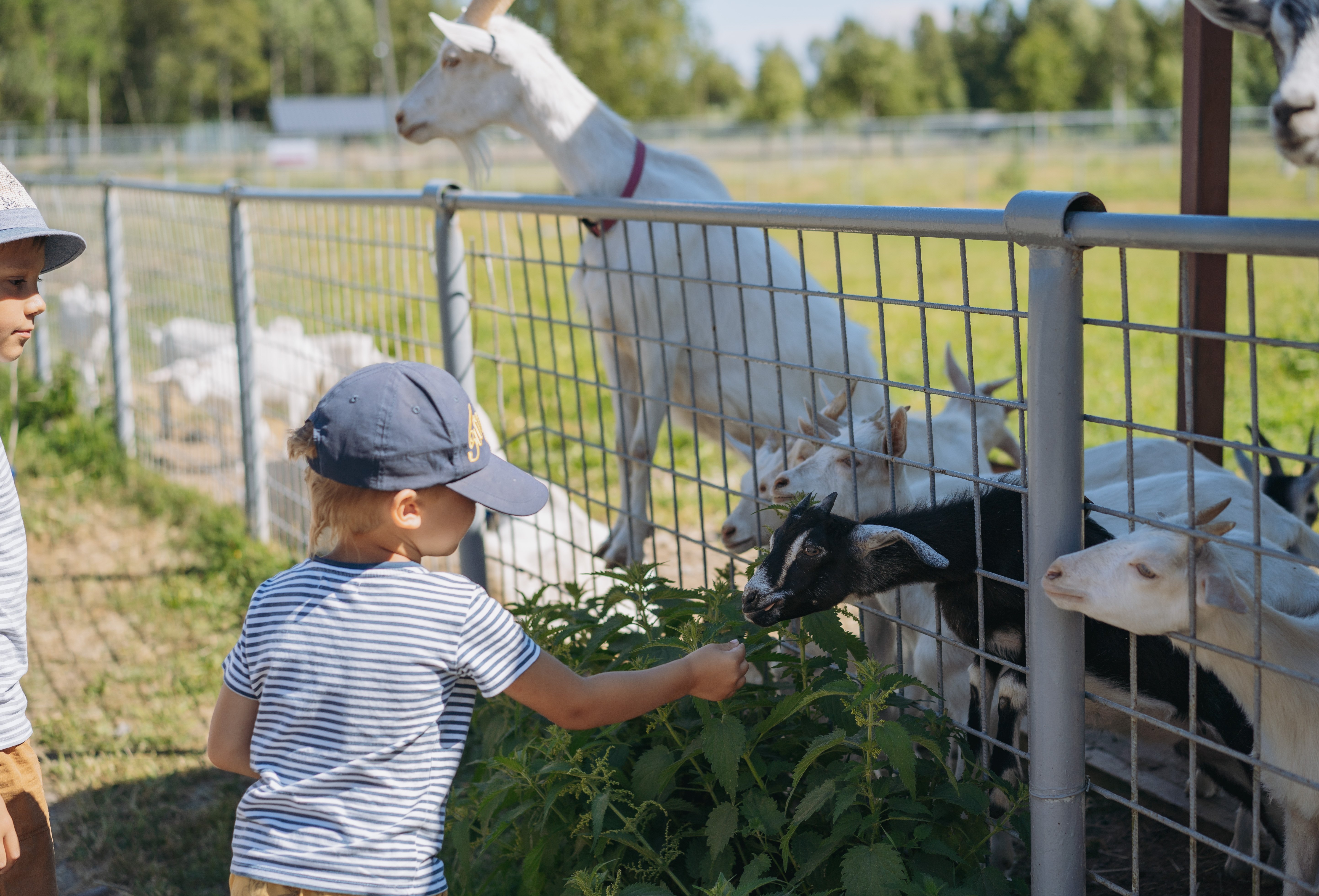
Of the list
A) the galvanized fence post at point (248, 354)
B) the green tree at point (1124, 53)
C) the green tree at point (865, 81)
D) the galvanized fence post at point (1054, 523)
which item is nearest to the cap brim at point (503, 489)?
the galvanized fence post at point (1054, 523)

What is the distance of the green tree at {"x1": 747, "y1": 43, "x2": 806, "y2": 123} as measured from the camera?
57438 millimetres

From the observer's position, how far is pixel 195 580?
550 cm

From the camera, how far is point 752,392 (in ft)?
11.1

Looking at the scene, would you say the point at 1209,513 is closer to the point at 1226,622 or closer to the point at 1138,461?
the point at 1226,622

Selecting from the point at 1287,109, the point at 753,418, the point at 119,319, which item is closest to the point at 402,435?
the point at 753,418

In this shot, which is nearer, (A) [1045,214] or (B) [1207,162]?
(A) [1045,214]

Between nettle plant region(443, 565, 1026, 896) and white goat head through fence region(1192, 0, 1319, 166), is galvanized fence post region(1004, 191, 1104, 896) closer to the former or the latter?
nettle plant region(443, 565, 1026, 896)

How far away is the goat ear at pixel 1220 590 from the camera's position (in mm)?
1744

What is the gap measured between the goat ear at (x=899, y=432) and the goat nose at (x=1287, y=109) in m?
0.97

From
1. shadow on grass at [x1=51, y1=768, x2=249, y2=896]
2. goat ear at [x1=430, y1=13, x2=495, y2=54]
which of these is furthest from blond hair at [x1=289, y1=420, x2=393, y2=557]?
goat ear at [x1=430, y1=13, x2=495, y2=54]

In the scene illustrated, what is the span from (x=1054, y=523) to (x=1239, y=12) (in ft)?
4.68

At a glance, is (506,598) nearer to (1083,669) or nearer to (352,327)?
(352,327)

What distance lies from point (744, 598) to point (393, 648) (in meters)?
0.75

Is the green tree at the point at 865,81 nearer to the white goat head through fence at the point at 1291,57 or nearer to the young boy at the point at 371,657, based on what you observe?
the white goat head through fence at the point at 1291,57
